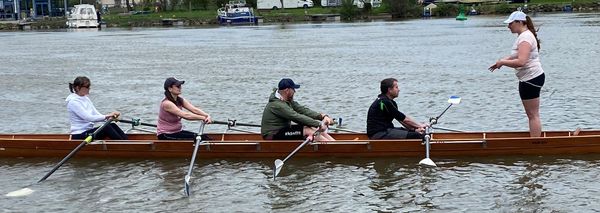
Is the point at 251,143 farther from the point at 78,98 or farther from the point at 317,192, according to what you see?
the point at 78,98

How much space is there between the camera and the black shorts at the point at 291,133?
13125mm

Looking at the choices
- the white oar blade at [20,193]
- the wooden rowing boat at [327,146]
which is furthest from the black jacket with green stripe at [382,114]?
the white oar blade at [20,193]

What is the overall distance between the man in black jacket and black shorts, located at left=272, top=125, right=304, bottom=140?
3.86 ft

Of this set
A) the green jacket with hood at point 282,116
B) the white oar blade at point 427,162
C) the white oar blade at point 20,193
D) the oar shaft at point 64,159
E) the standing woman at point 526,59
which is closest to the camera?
the standing woman at point 526,59

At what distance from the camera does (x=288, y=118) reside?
12742 millimetres

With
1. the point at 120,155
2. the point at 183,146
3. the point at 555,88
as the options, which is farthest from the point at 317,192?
the point at 555,88

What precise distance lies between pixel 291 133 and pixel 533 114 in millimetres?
4001

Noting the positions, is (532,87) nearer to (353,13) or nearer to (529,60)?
(529,60)

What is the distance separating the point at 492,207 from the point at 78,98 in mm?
7287

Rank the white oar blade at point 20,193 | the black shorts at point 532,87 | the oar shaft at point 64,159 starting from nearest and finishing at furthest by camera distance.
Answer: the white oar blade at point 20,193, the black shorts at point 532,87, the oar shaft at point 64,159

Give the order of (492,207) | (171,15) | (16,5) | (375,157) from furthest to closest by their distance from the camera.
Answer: (16,5) < (171,15) < (375,157) < (492,207)

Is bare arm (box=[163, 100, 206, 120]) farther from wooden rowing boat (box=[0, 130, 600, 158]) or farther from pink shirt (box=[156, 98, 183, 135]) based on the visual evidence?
wooden rowing boat (box=[0, 130, 600, 158])

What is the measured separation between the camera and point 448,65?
32250 millimetres

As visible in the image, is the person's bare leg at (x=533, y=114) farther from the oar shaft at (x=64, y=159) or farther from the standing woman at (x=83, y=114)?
the oar shaft at (x=64, y=159)
